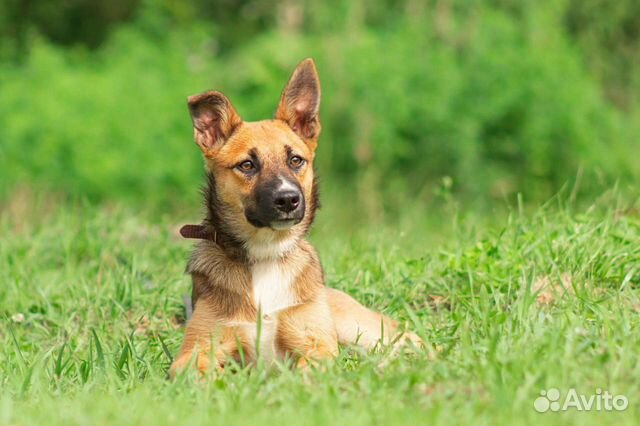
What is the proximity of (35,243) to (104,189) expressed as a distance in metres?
6.67

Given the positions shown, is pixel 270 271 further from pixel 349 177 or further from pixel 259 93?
pixel 259 93

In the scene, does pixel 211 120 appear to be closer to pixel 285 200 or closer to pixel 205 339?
pixel 285 200

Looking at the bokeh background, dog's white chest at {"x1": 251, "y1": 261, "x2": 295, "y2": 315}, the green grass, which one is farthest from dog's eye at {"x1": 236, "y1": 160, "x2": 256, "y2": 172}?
the bokeh background

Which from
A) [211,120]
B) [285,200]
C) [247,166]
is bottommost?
[285,200]

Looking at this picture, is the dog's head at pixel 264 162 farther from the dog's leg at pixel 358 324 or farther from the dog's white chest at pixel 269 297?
the dog's leg at pixel 358 324

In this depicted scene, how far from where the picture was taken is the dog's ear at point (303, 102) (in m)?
5.75

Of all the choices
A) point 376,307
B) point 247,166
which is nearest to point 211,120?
point 247,166

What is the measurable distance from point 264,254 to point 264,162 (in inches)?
19.0

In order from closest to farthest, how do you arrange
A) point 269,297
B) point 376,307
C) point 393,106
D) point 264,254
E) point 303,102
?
point 269,297 → point 264,254 → point 303,102 → point 376,307 → point 393,106

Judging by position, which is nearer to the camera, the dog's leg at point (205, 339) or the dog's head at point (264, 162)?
the dog's leg at point (205, 339)

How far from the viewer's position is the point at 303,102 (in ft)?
19.0

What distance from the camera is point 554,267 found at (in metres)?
5.93

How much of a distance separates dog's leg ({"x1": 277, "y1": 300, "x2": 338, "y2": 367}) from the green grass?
145mm

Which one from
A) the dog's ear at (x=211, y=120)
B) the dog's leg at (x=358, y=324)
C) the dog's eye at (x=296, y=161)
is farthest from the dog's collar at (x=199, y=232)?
the dog's leg at (x=358, y=324)
